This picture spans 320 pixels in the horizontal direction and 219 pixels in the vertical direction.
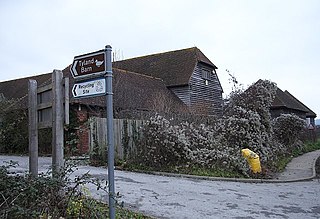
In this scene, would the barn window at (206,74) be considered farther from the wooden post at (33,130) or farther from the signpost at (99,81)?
the signpost at (99,81)

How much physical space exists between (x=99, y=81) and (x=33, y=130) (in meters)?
1.72

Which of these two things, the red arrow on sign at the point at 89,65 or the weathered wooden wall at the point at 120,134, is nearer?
the red arrow on sign at the point at 89,65

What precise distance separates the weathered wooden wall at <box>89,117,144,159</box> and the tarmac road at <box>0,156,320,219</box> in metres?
3.10

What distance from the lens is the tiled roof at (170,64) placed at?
29203mm

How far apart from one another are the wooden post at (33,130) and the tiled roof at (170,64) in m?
23.1

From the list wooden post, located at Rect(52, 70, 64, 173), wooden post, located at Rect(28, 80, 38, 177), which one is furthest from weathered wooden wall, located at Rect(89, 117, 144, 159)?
wooden post, located at Rect(52, 70, 64, 173)

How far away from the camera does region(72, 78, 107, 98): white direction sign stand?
13.6ft

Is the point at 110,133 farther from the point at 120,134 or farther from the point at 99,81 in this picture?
the point at 120,134

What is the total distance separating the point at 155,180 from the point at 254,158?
13.9 ft

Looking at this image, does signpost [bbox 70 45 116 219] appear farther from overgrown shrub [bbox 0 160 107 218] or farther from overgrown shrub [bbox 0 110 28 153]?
overgrown shrub [bbox 0 110 28 153]

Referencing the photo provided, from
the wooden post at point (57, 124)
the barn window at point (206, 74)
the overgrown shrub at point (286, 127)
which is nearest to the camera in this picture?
the wooden post at point (57, 124)

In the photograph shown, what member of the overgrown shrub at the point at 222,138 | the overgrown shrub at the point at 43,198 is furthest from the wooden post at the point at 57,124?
the overgrown shrub at the point at 222,138

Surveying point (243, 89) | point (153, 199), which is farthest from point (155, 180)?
point (243, 89)

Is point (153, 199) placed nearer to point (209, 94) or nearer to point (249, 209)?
point (249, 209)
